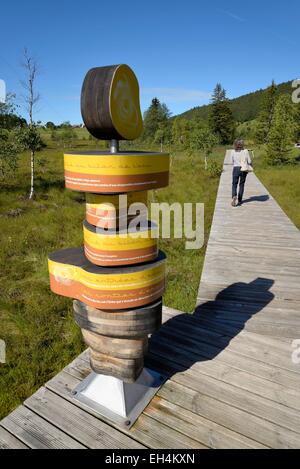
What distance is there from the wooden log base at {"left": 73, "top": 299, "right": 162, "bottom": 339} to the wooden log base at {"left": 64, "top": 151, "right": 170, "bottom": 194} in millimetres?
1022

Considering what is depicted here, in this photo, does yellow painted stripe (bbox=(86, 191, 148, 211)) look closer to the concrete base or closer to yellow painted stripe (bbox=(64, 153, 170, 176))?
yellow painted stripe (bbox=(64, 153, 170, 176))

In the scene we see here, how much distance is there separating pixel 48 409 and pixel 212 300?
285 centimetres

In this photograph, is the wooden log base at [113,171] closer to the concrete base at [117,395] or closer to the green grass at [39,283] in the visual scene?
the concrete base at [117,395]

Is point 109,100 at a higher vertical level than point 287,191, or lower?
higher

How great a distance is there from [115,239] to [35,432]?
5.76ft

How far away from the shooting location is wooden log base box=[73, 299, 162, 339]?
2631 mm

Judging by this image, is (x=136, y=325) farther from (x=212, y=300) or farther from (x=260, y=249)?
(x=260, y=249)

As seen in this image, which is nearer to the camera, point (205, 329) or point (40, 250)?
point (205, 329)

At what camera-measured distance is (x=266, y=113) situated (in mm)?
54719

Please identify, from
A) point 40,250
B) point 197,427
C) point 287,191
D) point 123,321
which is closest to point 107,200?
point 123,321

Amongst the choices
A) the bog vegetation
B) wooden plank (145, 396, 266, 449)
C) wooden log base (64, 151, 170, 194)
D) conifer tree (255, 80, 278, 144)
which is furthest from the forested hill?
wooden plank (145, 396, 266, 449)

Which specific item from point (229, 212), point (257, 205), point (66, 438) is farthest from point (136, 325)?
point (257, 205)

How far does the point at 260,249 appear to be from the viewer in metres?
7.18

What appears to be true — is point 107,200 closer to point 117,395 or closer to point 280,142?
point 117,395
